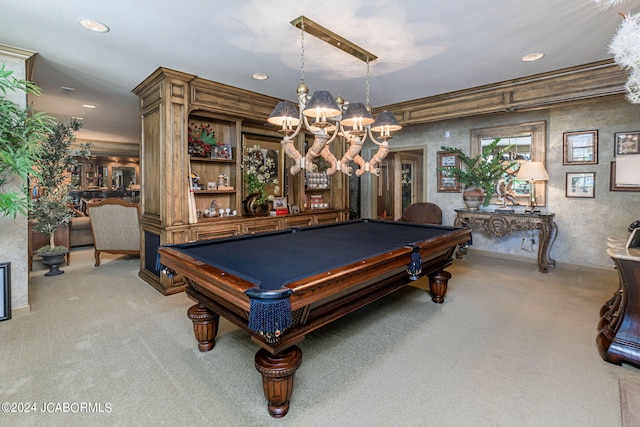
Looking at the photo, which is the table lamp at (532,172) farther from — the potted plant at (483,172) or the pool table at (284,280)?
the pool table at (284,280)

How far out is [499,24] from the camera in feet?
8.16

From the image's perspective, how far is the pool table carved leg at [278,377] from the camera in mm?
1580

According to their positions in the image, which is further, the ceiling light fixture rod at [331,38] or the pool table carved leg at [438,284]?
the pool table carved leg at [438,284]

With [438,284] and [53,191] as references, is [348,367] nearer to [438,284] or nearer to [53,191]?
[438,284]

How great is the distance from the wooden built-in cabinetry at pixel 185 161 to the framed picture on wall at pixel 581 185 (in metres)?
3.85

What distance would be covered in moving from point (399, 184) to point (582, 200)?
13.3 ft

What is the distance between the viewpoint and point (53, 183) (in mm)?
4234

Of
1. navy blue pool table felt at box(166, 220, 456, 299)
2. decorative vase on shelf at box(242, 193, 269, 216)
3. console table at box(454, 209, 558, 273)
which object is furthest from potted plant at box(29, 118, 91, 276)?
console table at box(454, 209, 558, 273)

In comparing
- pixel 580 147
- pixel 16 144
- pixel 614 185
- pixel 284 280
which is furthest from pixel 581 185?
pixel 16 144

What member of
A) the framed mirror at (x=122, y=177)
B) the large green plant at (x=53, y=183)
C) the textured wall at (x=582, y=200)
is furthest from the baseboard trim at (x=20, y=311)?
the framed mirror at (x=122, y=177)

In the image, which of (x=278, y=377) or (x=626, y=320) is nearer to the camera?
(x=278, y=377)

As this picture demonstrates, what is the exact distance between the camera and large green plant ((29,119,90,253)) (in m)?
4.14

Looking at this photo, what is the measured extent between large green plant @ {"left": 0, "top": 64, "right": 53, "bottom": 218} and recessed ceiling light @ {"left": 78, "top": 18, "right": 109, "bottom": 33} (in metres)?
0.65

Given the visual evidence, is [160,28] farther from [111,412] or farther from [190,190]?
[111,412]
